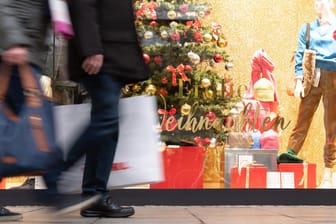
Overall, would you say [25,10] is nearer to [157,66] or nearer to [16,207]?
[16,207]

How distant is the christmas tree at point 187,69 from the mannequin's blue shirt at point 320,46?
66 cm

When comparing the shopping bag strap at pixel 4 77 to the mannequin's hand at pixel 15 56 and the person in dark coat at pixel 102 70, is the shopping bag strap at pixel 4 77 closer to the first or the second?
the mannequin's hand at pixel 15 56

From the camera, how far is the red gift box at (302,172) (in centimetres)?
763

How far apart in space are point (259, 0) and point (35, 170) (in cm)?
486

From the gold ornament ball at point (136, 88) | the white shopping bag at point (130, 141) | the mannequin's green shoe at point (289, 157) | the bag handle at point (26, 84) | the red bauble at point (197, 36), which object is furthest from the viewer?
the red bauble at point (197, 36)

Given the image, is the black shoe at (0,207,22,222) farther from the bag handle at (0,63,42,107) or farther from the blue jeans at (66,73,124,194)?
the bag handle at (0,63,42,107)

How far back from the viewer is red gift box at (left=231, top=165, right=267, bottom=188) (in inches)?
299

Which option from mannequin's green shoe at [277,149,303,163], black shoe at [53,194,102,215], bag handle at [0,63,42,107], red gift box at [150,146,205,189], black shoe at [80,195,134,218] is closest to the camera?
bag handle at [0,63,42,107]

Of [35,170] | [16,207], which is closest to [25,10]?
[35,170]

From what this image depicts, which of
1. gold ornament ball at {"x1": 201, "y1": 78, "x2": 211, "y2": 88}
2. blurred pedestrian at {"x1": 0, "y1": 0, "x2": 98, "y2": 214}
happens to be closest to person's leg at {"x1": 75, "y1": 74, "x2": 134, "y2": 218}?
blurred pedestrian at {"x1": 0, "y1": 0, "x2": 98, "y2": 214}

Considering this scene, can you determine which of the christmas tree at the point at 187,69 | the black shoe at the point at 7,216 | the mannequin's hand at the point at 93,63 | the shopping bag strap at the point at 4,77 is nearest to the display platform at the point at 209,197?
the christmas tree at the point at 187,69

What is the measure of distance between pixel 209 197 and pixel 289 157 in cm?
89

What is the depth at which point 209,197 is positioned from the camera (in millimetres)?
7410

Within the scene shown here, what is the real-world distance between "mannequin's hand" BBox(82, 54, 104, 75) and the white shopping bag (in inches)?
12.3
